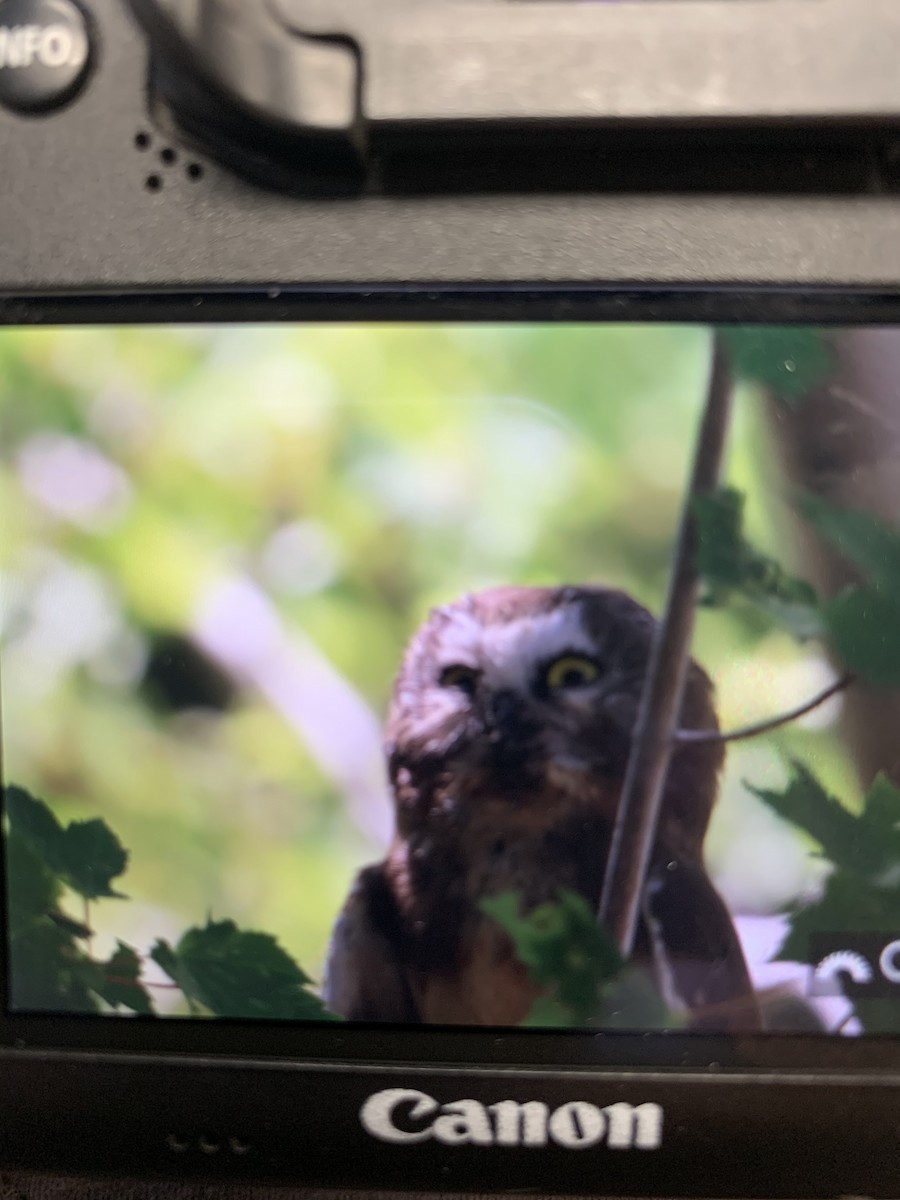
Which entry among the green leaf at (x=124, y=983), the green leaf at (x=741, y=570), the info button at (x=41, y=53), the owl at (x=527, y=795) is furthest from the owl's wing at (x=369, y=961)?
the info button at (x=41, y=53)

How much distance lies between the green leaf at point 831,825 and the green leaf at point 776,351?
0.66 ft

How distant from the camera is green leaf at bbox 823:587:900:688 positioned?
525 mm

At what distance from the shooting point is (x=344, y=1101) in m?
0.56

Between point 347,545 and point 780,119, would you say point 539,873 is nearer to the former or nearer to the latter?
point 347,545

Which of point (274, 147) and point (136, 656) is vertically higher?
point (274, 147)

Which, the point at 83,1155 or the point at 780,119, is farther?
the point at 83,1155

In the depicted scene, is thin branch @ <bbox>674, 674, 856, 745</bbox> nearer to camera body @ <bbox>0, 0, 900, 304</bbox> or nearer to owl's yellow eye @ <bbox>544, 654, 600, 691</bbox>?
owl's yellow eye @ <bbox>544, 654, 600, 691</bbox>

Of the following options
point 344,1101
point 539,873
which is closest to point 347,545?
point 539,873

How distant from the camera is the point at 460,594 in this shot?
20.9 inches

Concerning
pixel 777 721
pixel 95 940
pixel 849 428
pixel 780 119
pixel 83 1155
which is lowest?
pixel 83 1155

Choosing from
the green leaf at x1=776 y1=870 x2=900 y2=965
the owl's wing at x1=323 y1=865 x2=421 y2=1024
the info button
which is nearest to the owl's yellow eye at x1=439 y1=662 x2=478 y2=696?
the owl's wing at x1=323 y1=865 x2=421 y2=1024

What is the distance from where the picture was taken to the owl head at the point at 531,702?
53 centimetres

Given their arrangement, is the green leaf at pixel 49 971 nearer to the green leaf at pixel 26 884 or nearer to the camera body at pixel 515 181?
the green leaf at pixel 26 884

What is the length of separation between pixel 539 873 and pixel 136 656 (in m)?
0.24
